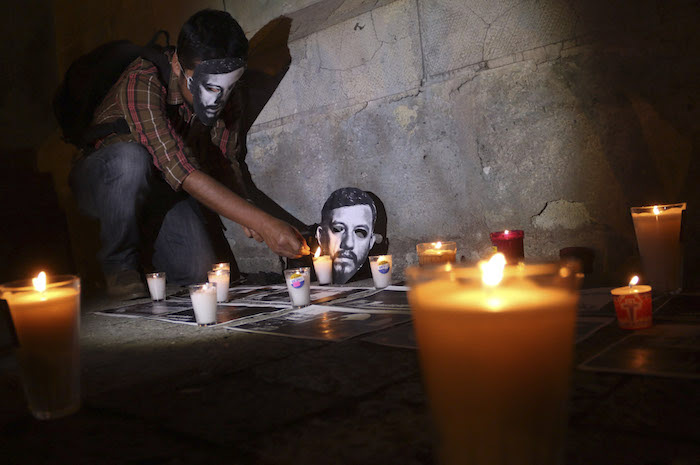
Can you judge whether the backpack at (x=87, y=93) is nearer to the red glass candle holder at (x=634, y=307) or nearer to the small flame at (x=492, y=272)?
the red glass candle holder at (x=634, y=307)

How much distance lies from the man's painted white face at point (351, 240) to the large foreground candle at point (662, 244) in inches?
66.6

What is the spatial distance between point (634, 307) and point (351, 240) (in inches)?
80.1

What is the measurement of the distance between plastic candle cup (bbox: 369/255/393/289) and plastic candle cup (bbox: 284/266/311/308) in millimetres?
469

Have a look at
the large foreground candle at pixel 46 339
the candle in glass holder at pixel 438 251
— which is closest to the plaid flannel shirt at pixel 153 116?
the candle in glass holder at pixel 438 251

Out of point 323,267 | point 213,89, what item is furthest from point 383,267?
point 213,89

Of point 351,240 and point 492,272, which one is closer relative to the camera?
point 492,272

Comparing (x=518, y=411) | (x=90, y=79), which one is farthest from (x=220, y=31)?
(x=518, y=411)

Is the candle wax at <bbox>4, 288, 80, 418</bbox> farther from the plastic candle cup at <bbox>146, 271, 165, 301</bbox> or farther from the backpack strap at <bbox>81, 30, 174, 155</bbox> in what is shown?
the backpack strap at <bbox>81, 30, 174, 155</bbox>

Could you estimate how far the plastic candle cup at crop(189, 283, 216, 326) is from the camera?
2.32 meters

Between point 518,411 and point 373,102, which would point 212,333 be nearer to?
point 518,411

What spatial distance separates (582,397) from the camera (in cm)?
115

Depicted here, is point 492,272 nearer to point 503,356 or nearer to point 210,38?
point 503,356

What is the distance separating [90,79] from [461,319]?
402cm

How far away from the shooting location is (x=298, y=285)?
8.31 ft
